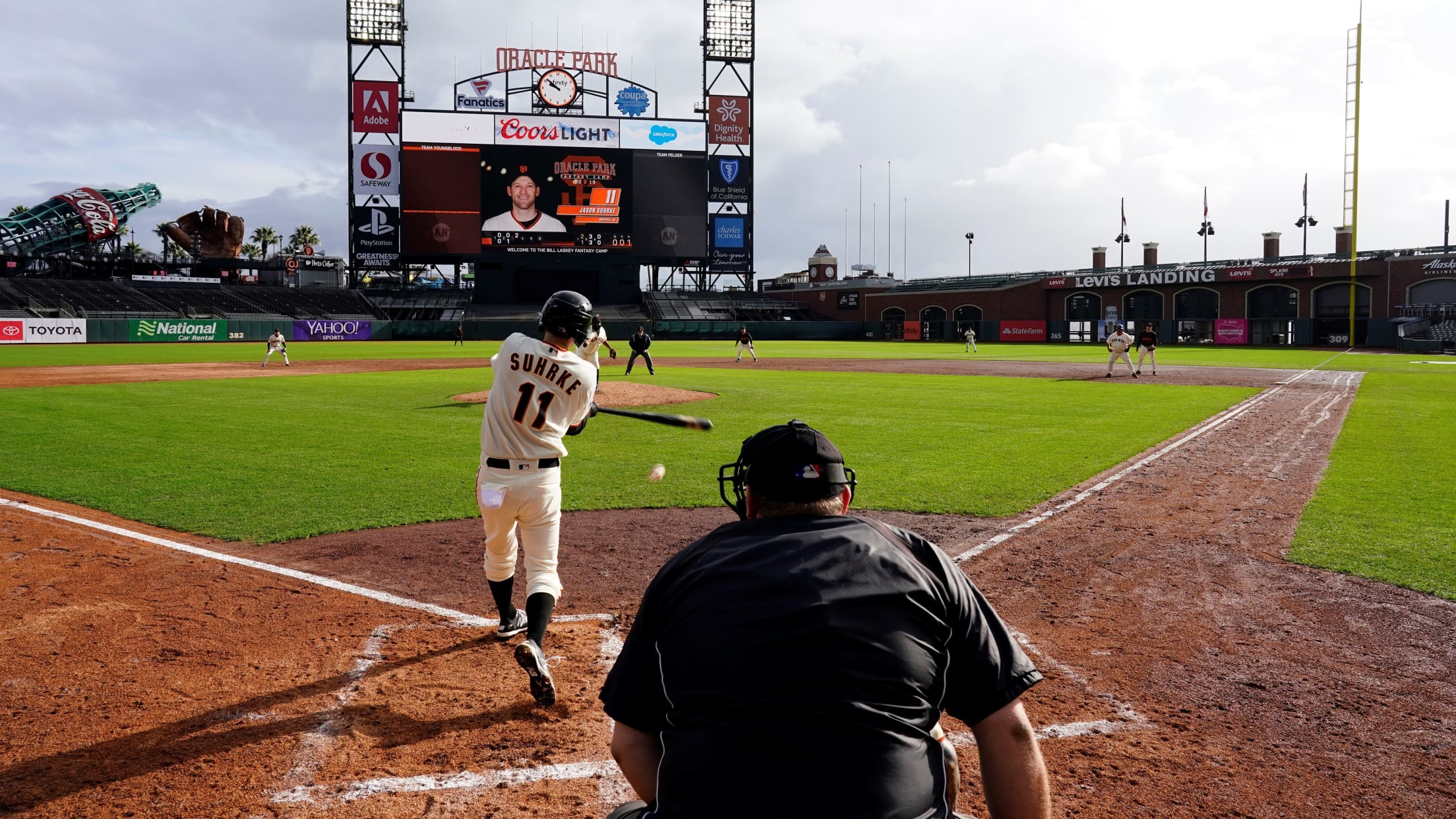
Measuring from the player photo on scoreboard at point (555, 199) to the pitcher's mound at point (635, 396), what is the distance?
45079 millimetres

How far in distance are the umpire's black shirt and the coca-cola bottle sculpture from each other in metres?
88.8

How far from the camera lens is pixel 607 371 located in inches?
1199

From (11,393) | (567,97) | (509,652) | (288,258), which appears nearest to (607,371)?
(11,393)

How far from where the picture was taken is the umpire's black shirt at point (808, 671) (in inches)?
79.8

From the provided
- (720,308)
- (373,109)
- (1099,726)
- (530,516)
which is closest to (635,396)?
(530,516)

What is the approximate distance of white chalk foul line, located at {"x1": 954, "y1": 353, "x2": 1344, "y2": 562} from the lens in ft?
26.5

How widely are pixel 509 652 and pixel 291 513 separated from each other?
4.69 m

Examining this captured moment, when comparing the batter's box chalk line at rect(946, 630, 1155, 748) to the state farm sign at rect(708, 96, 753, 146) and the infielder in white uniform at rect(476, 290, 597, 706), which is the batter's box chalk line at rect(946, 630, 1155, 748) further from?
the state farm sign at rect(708, 96, 753, 146)

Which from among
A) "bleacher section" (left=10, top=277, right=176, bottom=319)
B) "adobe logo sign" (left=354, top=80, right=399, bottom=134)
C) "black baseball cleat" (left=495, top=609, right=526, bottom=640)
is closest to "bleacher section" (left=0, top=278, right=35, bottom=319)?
"bleacher section" (left=10, top=277, right=176, bottom=319)

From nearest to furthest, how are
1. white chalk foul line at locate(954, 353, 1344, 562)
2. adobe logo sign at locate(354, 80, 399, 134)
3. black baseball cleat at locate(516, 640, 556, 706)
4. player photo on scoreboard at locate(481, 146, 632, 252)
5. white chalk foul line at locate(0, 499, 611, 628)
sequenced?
black baseball cleat at locate(516, 640, 556, 706) → white chalk foul line at locate(0, 499, 611, 628) → white chalk foul line at locate(954, 353, 1344, 562) → player photo on scoreboard at locate(481, 146, 632, 252) → adobe logo sign at locate(354, 80, 399, 134)

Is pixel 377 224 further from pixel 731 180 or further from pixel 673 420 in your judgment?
pixel 673 420

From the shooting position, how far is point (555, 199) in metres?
66.6

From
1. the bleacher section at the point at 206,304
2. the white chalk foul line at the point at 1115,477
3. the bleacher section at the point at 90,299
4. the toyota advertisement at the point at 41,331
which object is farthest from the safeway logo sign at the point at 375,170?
the white chalk foul line at the point at 1115,477

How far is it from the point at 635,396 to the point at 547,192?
49.4 m
